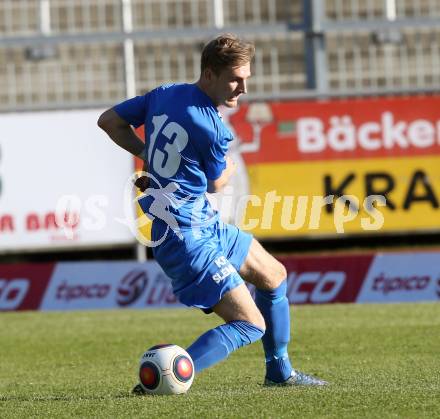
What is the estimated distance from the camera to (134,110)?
670 centimetres

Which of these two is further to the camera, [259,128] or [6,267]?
[259,128]

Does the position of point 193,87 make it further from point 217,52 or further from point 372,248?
point 372,248

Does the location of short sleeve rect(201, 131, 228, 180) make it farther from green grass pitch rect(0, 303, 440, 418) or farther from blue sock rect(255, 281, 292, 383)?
green grass pitch rect(0, 303, 440, 418)

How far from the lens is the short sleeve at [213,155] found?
6.38 metres

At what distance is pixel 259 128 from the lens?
1689cm

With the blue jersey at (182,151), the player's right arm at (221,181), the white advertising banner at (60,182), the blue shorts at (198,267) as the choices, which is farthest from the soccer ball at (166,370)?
the white advertising banner at (60,182)

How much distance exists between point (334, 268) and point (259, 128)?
321 cm

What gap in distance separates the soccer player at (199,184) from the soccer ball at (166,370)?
0.29 feet

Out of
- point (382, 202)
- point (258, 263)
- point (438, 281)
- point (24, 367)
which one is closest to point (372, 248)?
point (382, 202)

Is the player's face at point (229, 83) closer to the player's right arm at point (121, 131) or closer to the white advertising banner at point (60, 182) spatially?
the player's right arm at point (121, 131)

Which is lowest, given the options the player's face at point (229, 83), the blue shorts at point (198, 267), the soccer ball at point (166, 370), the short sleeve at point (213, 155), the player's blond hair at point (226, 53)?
the soccer ball at point (166, 370)

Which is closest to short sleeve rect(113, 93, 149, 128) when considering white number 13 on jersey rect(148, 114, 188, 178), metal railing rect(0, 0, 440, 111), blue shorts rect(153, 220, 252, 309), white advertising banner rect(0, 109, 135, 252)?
white number 13 on jersey rect(148, 114, 188, 178)

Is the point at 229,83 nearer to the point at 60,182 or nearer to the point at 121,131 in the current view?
the point at 121,131

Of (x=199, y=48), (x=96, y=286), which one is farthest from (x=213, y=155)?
(x=199, y=48)
